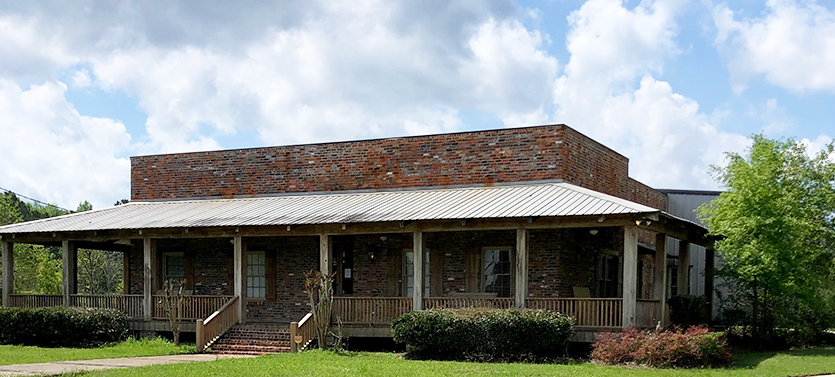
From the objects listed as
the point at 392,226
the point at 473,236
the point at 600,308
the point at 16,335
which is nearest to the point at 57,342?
the point at 16,335

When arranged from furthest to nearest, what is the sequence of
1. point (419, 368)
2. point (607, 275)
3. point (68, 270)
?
point (607, 275)
point (68, 270)
point (419, 368)

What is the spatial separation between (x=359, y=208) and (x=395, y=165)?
271 centimetres

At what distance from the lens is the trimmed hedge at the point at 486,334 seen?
58.1 ft

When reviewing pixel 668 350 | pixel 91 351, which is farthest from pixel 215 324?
pixel 668 350

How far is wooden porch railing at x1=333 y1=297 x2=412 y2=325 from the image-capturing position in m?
20.5

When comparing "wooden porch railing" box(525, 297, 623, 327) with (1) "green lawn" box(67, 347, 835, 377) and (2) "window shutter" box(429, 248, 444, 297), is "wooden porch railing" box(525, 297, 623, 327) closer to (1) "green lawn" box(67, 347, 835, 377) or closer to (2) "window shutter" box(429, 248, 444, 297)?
(1) "green lawn" box(67, 347, 835, 377)

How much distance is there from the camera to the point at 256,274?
82.9ft

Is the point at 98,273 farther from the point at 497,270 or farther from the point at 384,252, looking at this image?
the point at 497,270

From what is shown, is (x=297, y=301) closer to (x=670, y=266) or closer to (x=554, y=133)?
(x=554, y=133)

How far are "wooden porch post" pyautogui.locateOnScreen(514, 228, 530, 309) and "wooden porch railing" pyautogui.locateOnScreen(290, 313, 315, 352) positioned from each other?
16.1 ft

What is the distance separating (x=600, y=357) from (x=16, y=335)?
49.4 ft

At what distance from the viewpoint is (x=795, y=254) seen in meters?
19.7

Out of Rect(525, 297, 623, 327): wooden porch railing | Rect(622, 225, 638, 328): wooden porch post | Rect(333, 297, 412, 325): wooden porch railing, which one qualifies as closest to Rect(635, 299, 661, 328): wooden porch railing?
Rect(525, 297, 623, 327): wooden porch railing

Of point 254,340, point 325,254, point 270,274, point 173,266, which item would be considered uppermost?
point 325,254
